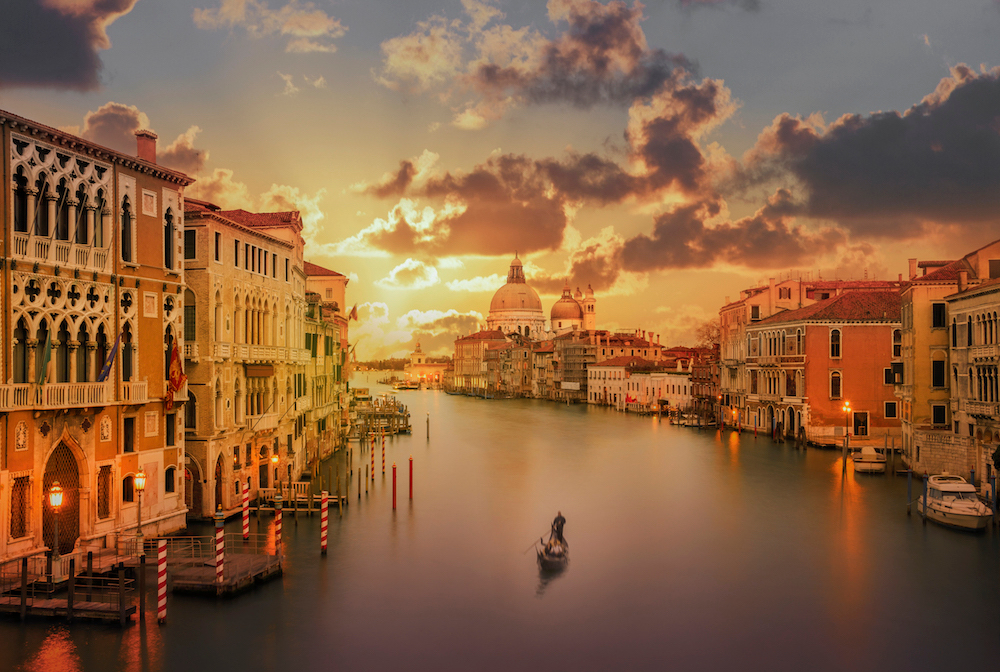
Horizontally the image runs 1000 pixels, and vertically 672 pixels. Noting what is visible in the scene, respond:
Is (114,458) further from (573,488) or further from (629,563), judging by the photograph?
(573,488)

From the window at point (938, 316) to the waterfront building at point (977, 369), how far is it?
7.68 feet

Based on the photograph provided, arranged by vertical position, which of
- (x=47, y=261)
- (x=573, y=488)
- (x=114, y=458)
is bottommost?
(x=573, y=488)

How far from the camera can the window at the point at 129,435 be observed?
56.1ft

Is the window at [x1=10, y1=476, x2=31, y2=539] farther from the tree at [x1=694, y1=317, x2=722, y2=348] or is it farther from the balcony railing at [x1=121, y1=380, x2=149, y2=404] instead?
the tree at [x1=694, y1=317, x2=722, y2=348]

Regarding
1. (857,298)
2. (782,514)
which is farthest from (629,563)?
(857,298)

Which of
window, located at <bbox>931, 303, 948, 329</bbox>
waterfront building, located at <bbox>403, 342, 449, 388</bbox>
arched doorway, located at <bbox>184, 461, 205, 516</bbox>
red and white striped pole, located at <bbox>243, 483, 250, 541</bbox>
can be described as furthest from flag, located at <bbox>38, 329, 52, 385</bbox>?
waterfront building, located at <bbox>403, 342, 449, 388</bbox>

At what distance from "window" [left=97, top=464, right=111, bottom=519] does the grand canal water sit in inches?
121

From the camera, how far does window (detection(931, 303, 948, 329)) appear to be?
2878cm

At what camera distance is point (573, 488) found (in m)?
30.8

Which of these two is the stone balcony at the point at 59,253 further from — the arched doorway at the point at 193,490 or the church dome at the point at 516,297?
the church dome at the point at 516,297

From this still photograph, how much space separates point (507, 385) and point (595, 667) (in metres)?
113

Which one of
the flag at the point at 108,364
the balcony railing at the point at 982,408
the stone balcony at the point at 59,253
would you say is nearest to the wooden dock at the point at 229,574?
the flag at the point at 108,364

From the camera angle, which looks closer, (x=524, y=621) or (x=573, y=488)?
(x=524, y=621)

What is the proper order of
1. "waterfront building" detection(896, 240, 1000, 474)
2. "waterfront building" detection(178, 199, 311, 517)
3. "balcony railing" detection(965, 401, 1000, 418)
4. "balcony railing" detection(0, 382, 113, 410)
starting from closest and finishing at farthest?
"balcony railing" detection(0, 382, 113, 410), "waterfront building" detection(178, 199, 311, 517), "balcony railing" detection(965, 401, 1000, 418), "waterfront building" detection(896, 240, 1000, 474)
